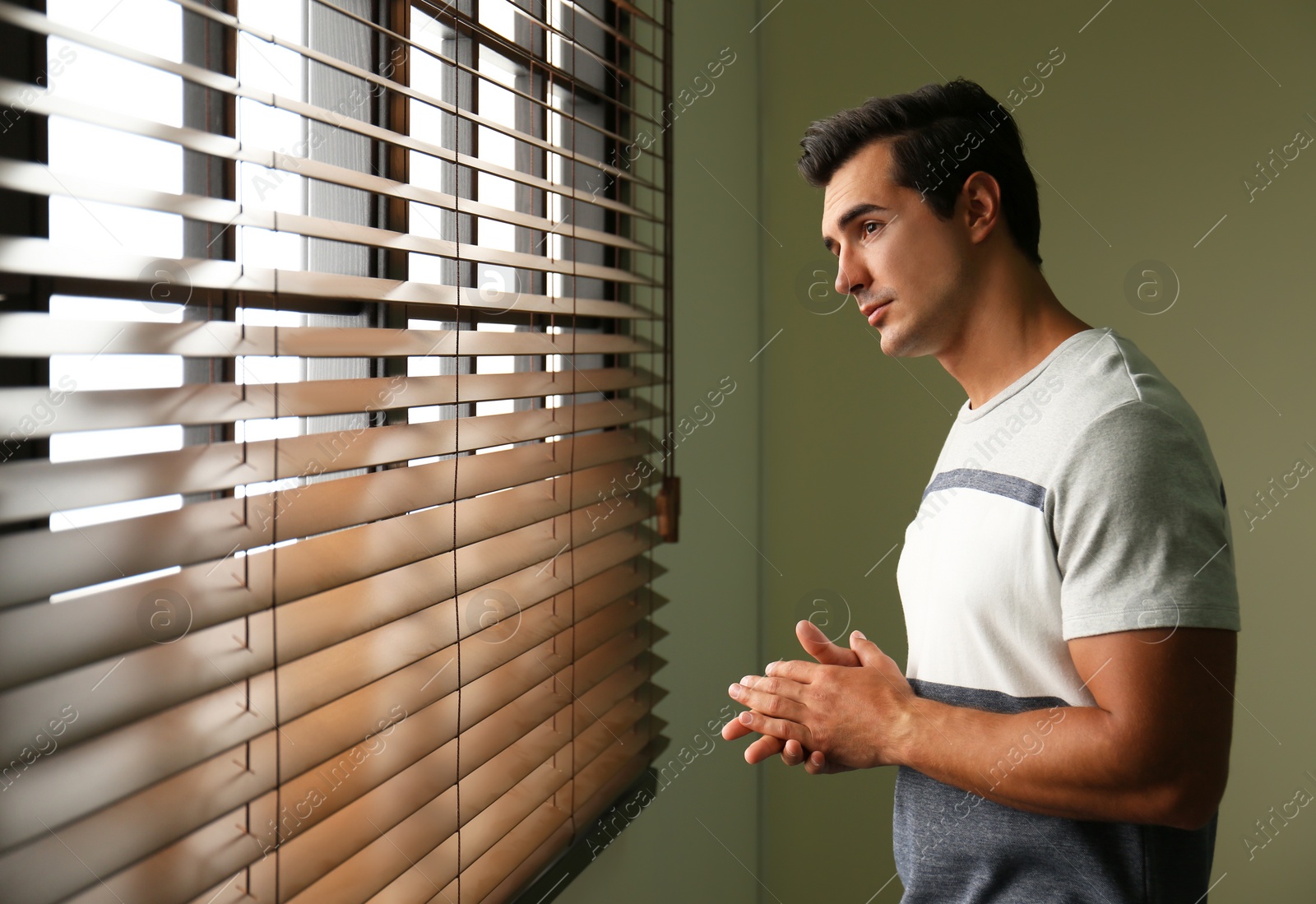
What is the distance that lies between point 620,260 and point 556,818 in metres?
0.92

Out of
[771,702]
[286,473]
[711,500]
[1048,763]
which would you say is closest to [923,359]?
[711,500]

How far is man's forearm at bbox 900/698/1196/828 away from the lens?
75cm

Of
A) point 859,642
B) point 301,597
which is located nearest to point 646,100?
point 859,642

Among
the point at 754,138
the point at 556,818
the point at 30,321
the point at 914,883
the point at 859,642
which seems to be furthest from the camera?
the point at 754,138

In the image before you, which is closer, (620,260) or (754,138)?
(620,260)

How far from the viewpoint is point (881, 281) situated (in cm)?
105

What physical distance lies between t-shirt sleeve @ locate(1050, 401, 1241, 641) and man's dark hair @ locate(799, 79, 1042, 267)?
0.33 m

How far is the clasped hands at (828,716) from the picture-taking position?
35.3 inches

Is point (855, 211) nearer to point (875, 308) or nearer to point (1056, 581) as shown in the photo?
point (875, 308)

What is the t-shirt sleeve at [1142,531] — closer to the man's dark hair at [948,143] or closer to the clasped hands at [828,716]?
the clasped hands at [828,716]

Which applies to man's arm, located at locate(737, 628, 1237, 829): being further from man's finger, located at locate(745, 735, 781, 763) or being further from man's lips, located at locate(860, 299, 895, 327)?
man's lips, located at locate(860, 299, 895, 327)

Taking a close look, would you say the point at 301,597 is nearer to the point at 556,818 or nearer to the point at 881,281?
the point at 556,818

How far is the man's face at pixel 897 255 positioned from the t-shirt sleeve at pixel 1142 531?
0.91 ft

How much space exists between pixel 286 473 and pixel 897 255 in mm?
711
